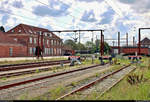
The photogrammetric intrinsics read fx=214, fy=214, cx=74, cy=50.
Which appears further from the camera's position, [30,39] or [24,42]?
[30,39]

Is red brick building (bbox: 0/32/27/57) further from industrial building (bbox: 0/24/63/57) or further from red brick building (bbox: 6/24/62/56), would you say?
red brick building (bbox: 6/24/62/56)

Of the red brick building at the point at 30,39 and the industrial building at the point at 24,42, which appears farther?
the red brick building at the point at 30,39

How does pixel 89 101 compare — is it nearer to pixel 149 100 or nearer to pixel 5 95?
pixel 149 100

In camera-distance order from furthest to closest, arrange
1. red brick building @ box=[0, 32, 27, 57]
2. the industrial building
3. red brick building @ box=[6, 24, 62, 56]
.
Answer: red brick building @ box=[6, 24, 62, 56] < the industrial building < red brick building @ box=[0, 32, 27, 57]

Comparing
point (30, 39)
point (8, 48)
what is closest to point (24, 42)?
point (30, 39)

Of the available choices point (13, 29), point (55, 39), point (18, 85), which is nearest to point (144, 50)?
point (55, 39)

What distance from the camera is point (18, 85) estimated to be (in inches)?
469

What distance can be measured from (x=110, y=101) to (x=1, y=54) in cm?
4278

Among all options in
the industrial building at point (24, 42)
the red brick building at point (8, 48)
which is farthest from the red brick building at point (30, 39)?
the red brick building at point (8, 48)

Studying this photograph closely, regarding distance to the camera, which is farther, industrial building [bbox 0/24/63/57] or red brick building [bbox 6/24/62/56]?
red brick building [bbox 6/24/62/56]

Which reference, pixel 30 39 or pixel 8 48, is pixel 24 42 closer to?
pixel 30 39

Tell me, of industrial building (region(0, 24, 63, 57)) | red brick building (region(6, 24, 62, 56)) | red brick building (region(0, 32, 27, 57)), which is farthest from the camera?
red brick building (region(6, 24, 62, 56))

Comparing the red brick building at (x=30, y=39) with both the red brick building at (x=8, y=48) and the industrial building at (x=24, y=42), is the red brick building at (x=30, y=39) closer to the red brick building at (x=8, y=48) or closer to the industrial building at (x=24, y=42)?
the industrial building at (x=24, y=42)

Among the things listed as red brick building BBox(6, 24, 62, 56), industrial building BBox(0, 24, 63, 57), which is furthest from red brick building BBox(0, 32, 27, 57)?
red brick building BBox(6, 24, 62, 56)
